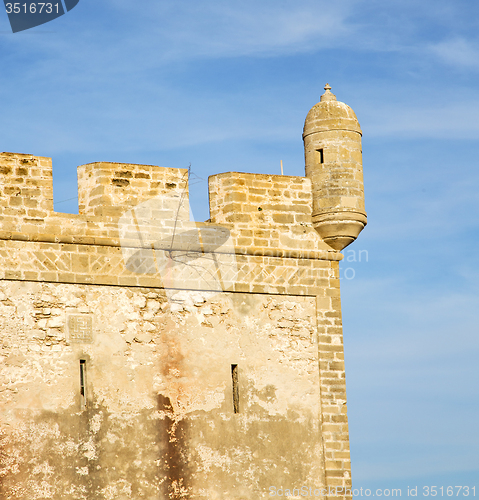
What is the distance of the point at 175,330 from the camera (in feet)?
49.9

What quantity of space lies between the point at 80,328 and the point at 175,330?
1.36 meters

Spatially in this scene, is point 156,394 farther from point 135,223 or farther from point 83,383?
point 135,223

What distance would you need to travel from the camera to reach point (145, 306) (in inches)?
595

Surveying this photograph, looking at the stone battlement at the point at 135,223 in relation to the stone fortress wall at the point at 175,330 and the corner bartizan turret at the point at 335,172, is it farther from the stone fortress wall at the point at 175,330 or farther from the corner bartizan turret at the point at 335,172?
the corner bartizan turret at the point at 335,172

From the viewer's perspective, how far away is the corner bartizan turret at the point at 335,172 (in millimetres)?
16391

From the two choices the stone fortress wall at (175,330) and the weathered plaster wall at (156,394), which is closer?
the weathered plaster wall at (156,394)

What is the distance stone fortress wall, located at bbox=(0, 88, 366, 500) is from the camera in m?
14.2

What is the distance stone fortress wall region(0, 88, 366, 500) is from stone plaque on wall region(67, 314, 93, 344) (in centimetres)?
2

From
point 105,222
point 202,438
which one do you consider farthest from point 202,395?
point 105,222

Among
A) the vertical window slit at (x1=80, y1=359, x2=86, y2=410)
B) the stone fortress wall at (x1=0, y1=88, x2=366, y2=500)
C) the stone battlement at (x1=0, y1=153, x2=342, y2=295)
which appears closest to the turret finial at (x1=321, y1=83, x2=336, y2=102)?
the stone fortress wall at (x1=0, y1=88, x2=366, y2=500)

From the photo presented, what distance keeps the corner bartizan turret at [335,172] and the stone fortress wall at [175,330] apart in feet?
0.09

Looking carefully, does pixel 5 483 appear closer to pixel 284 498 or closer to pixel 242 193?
pixel 284 498

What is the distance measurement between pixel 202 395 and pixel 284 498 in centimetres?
183

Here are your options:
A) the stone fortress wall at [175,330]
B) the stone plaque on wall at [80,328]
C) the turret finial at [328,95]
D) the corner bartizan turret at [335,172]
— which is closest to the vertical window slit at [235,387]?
the stone fortress wall at [175,330]
